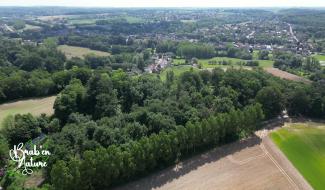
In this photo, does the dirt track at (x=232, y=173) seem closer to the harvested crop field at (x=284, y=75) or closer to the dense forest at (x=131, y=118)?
the dense forest at (x=131, y=118)

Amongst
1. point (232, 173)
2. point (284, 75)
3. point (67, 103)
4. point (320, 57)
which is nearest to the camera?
point (232, 173)

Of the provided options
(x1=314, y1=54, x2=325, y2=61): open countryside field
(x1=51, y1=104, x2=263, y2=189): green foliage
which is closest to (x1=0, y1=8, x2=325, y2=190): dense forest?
(x1=51, y1=104, x2=263, y2=189): green foliage

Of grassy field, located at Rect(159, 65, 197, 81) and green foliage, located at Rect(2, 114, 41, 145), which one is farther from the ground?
green foliage, located at Rect(2, 114, 41, 145)

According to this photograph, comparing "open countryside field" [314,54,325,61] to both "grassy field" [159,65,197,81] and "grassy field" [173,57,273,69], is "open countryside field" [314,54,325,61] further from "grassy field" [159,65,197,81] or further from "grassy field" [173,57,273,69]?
"grassy field" [159,65,197,81]

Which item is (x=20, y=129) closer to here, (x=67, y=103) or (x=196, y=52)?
(x=67, y=103)

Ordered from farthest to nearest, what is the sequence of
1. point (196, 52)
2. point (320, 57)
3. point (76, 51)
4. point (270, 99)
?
1. point (76, 51)
2. point (196, 52)
3. point (320, 57)
4. point (270, 99)

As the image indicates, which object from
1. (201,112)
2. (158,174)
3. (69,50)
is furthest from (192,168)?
(69,50)

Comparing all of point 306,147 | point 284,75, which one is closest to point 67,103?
point 306,147
